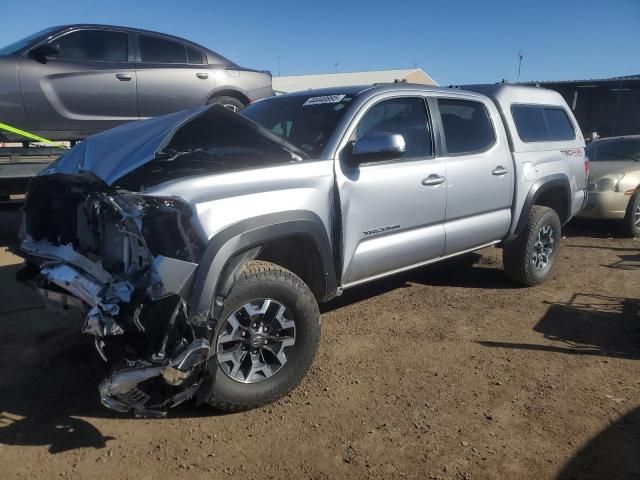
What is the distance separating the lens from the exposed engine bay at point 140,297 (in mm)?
2607

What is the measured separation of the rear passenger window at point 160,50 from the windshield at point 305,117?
2.61 m

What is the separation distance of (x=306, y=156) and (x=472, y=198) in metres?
1.83

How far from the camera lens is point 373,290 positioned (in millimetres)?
5516

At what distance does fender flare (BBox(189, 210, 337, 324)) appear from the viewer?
279cm

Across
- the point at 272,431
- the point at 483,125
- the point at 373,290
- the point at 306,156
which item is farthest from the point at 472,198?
the point at 272,431

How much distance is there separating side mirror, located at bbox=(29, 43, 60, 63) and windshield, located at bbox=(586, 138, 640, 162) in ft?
27.8

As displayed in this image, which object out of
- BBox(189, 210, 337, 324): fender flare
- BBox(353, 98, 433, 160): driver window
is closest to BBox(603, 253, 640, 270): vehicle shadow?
BBox(353, 98, 433, 160): driver window

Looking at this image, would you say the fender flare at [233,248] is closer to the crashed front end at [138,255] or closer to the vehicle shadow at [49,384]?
the crashed front end at [138,255]

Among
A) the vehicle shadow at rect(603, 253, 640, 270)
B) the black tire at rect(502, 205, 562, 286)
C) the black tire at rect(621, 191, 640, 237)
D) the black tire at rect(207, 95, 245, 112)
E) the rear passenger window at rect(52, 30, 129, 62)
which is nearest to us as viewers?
the black tire at rect(502, 205, 562, 286)

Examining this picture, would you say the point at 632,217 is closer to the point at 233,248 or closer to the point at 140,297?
the point at 233,248

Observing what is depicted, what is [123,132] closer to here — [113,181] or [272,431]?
[113,181]

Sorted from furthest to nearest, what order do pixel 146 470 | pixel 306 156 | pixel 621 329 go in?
pixel 621 329 → pixel 306 156 → pixel 146 470

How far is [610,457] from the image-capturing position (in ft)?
9.09

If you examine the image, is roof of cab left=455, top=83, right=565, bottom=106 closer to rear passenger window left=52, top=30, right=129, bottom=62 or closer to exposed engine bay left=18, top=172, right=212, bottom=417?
exposed engine bay left=18, top=172, right=212, bottom=417
